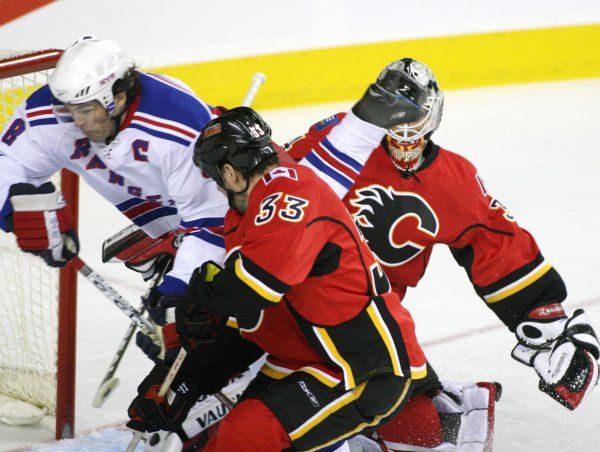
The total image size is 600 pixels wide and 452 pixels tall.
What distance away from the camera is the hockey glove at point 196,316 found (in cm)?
220

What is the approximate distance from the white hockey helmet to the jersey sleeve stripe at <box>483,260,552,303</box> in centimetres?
101

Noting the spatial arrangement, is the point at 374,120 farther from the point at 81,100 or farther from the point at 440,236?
the point at 81,100

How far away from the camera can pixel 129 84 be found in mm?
2617

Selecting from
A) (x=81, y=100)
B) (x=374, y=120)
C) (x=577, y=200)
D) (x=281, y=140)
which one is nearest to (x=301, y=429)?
(x=374, y=120)

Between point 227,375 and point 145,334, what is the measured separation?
1.01 feet

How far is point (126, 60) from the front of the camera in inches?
103

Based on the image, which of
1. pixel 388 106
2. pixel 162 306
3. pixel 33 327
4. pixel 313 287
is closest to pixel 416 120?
pixel 388 106

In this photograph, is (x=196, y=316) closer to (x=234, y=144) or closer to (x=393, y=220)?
(x=234, y=144)

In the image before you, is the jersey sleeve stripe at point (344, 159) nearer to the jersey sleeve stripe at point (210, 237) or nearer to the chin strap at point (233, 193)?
the chin strap at point (233, 193)

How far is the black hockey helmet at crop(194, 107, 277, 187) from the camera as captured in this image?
2.22 m

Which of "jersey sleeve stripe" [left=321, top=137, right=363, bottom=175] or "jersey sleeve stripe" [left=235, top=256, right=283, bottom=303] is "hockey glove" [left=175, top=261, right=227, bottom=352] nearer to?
"jersey sleeve stripe" [left=235, top=256, right=283, bottom=303]

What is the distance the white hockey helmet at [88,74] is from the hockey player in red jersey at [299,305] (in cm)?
36

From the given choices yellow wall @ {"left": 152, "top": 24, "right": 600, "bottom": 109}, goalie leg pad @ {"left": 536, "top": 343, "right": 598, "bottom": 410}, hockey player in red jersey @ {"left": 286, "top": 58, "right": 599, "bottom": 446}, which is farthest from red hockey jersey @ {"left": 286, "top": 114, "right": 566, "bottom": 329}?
yellow wall @ {"left": 152, "top": 24, "right": 600, "bottom": 109}

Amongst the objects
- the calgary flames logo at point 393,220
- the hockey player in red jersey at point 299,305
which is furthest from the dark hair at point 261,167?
the calgary flames logo at point 393,220
